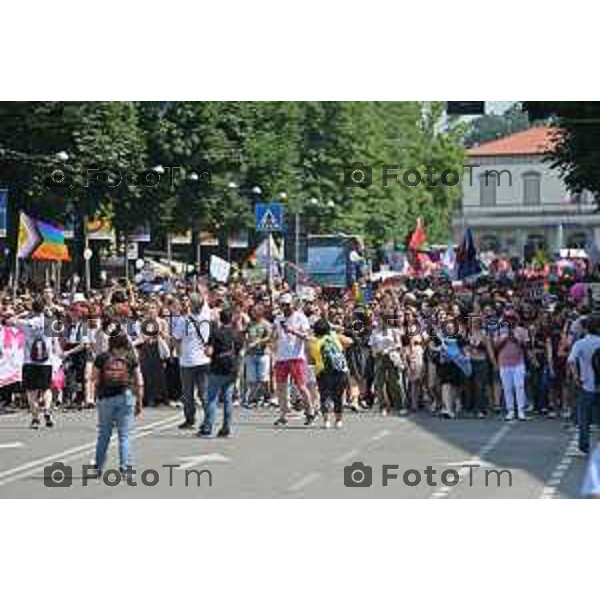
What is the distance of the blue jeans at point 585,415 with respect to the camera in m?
18.3

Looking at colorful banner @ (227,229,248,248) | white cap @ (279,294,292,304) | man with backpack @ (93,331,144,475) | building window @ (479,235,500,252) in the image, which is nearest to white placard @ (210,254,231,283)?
white cap @ (279,294,292,304)

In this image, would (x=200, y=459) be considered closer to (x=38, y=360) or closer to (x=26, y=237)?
(x=26, y=237)

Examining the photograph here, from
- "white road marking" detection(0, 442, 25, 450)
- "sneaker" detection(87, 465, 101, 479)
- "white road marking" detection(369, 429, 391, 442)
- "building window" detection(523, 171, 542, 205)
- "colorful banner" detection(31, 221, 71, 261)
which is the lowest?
"sneaker" detection(87, 465, 101, 479)

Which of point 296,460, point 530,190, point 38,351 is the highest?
point 530,190

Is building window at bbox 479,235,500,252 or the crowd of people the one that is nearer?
building window at bbox 479,235,500,252

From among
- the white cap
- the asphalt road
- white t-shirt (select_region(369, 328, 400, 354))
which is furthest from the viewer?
white t-shirt (select_region(369, 328, 400, 354))

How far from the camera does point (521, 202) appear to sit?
56.7ft

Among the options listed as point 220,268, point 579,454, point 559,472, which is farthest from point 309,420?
point 559,472

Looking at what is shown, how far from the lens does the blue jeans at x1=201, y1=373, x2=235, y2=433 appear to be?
18359mm

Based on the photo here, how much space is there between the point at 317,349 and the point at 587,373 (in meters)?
3.22

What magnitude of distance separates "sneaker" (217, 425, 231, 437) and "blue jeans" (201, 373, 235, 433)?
0.04 m

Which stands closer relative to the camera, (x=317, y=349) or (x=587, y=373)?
(x=587, y=373)

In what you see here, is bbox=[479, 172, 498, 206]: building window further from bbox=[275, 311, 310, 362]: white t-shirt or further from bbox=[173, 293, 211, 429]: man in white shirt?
bbox=[173, 293, 211, 429]: man in white shirt
